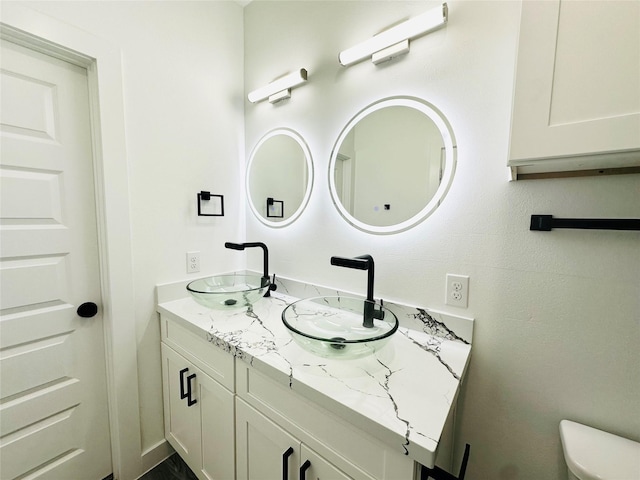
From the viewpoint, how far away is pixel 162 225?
1348 millimetres

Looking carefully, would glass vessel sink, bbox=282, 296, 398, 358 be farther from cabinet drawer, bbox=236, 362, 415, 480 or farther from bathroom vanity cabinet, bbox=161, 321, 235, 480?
bathroom vanity cabinet, bbox=161, 321, 235, 480

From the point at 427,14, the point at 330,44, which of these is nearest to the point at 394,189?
the point at 427,14

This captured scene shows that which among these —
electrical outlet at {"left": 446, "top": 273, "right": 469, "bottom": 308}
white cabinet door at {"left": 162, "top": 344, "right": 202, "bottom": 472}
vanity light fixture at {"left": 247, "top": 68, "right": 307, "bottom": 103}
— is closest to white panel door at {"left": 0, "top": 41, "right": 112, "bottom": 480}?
white cabinet door at {"left": 162, "top": 344, "right": 202, "bottom": 472}

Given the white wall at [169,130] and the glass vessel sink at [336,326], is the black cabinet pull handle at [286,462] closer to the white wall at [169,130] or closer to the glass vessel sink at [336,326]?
the glass vessel sink at [336,326]

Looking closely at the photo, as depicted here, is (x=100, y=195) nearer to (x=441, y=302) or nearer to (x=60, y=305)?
(x=60, y=305)

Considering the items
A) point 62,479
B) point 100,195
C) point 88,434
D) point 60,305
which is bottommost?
point 62,479

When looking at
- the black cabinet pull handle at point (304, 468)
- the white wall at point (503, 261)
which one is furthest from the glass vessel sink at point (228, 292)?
the black cabinet pull handle at point (304, 468)

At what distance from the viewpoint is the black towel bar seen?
0.69 meters

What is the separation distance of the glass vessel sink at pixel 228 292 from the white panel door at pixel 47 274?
456mm

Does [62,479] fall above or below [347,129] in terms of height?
below

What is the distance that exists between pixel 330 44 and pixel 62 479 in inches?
92.9

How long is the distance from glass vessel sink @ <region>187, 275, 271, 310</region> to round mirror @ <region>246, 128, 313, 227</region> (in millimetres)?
387

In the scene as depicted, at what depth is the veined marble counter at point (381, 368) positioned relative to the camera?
0.60m

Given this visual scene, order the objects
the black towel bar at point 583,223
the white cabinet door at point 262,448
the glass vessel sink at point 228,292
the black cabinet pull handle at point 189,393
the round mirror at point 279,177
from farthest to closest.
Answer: the round mirror at point 279,177 < the glass vessel sink at point 228,292 < the black cabinet pull handle at point 189,393 < the white cabinet door at point 262,448 < the black towel bar at point 583,223
